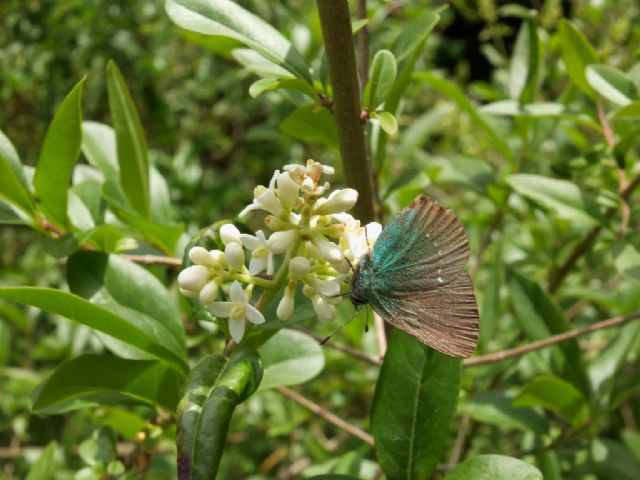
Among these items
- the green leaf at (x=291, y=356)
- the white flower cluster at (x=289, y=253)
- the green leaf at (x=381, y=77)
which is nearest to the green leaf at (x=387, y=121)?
the green leaf at (x=381, y=77)

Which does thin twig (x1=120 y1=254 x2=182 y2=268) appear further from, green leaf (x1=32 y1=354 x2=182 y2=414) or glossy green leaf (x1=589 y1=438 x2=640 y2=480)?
glossy green leaf (x1=589 y1=438 x2=640 y2=480)

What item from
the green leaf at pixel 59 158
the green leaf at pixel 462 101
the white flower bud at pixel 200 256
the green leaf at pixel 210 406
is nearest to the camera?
the green leaf at pixel 210 406

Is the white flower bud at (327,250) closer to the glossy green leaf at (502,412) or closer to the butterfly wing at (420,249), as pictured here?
the butterfly wing at (420,249)

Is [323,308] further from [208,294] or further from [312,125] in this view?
[312,125]

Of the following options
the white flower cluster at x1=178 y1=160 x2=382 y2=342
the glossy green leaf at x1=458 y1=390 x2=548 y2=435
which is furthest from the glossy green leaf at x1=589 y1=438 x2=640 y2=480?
the white flower cluster at x1=178 y1=160 x2=382 y2=342

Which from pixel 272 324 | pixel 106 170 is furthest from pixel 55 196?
pixel 272 324

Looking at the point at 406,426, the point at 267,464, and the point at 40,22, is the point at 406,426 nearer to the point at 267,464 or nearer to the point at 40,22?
the point at 267,464

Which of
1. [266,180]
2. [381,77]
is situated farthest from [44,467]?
[266,180]
